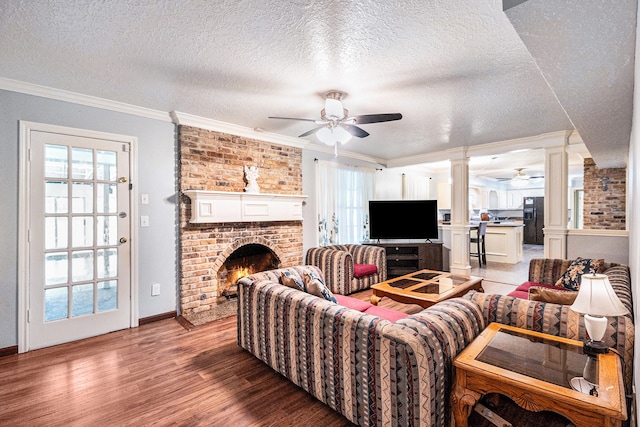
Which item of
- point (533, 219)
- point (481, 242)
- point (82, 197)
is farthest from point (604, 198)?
point (82, 197)

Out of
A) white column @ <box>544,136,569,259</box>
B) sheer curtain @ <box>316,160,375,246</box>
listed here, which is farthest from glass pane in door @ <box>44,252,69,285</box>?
white column @ <box>544,136,569,259</box>

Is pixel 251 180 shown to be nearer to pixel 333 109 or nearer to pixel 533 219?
pixel 333 109

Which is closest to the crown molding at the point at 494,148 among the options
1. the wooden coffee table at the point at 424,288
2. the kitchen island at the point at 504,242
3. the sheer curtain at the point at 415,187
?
the sheer curtain at the point at 415,187

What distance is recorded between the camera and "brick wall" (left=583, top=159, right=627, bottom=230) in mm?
5699

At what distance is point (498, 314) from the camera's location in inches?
76.5

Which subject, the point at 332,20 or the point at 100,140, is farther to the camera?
the point at 100,140

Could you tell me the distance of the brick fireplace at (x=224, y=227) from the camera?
→ 3570mm

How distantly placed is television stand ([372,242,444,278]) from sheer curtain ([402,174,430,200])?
1.73m

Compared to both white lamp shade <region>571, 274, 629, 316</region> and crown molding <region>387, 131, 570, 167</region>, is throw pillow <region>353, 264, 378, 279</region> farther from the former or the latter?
white lamp shade <region>571, 274, 629, 316</region>

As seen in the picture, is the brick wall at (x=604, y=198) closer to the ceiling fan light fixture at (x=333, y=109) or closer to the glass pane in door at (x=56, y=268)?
the ceiling fan light fixture at (x=333, y=109)

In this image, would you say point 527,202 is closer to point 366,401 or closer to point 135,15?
point 366,401

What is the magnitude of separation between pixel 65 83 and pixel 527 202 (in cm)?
1201

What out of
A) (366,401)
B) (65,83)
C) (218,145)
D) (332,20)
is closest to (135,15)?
(332,20)

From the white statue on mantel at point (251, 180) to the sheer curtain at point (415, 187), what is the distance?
3.94 metres
